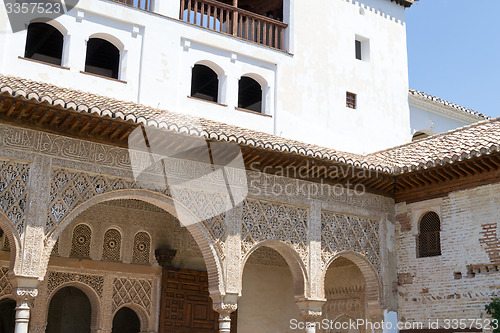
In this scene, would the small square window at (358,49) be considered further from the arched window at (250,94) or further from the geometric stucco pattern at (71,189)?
the geometric stucco pattern at (71,189)

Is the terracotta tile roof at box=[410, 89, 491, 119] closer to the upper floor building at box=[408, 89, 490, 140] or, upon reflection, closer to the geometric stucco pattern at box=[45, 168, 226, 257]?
the upper floor building at box=[408, 89, 490, 140]

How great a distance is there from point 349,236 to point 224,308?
257cm

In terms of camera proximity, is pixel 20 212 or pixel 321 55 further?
pixel 321 55

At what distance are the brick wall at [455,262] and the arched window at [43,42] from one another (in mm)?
6778

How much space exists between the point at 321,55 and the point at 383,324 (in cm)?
515

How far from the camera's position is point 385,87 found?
1328 cm

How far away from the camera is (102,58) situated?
12.4m

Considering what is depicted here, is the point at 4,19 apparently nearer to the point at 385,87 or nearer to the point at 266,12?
the point at 266,12

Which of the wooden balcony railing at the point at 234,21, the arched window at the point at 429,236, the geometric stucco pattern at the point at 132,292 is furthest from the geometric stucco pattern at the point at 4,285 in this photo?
the arched window at the point at 429,236

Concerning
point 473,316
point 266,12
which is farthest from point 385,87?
point 473,316

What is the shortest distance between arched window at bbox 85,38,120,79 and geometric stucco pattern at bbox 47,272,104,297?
3.65 m

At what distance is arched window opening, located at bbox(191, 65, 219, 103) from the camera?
12.5m

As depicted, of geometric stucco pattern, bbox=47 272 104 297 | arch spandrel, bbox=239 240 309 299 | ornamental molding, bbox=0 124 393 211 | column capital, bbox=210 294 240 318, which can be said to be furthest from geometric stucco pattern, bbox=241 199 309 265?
geometric stucco pattern, bbox=47 272 104 297

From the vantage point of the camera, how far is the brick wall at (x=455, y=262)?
31.1 feet
